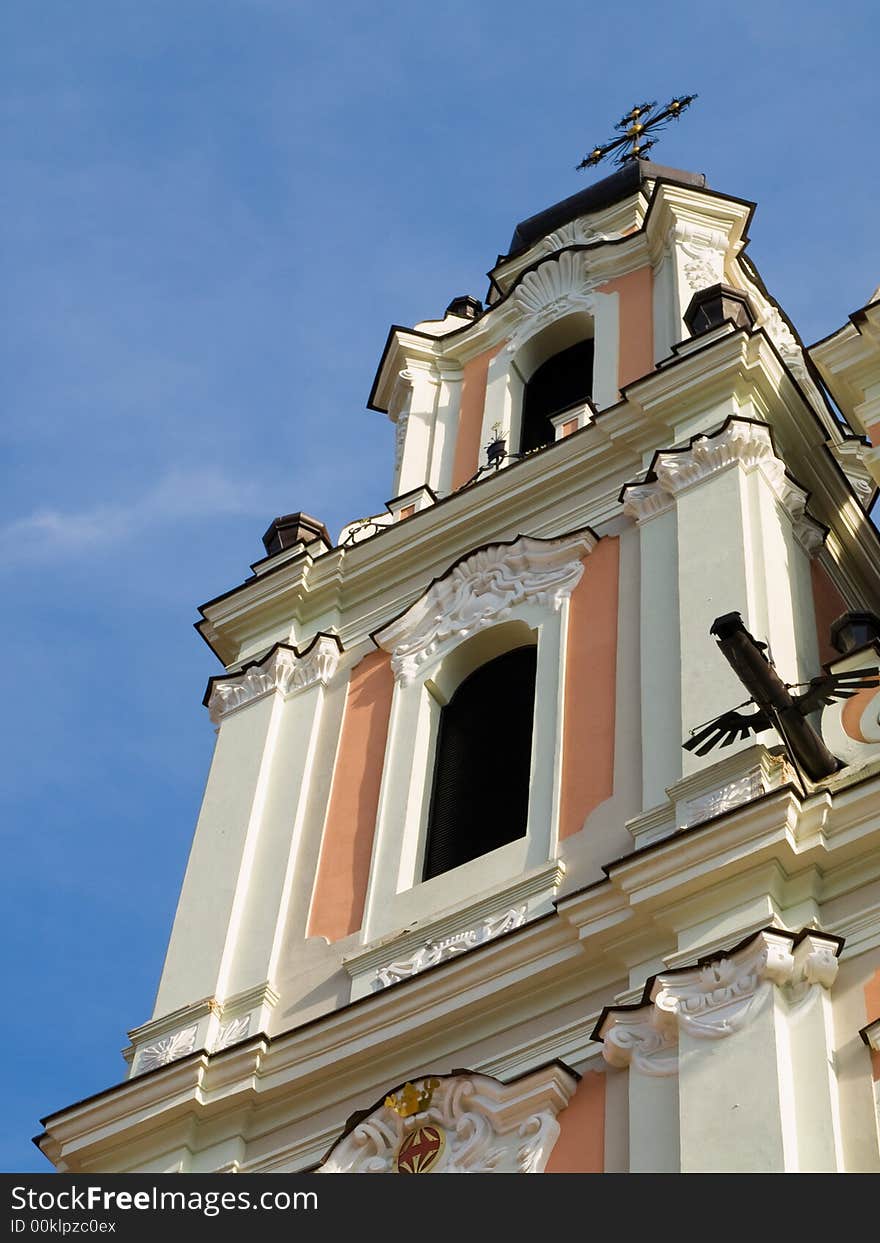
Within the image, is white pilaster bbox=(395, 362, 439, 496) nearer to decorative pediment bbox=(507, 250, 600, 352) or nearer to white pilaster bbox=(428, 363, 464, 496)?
white pilaster bbox=(428, 363, 464, 496)

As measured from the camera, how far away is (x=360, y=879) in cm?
1391

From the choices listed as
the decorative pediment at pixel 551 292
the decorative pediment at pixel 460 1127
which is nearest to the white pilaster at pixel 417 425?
the decorative pediment at pixel 551 292

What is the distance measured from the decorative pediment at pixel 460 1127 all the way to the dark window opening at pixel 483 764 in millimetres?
2045

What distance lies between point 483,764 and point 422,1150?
3.31 m

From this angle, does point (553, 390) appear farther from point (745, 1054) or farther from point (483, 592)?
point (745, 1054)

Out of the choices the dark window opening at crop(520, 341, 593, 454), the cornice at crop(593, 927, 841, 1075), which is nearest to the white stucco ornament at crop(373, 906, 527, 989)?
the cornice at crop(593, 927, 841, 1075)

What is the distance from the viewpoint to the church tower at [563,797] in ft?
36.4

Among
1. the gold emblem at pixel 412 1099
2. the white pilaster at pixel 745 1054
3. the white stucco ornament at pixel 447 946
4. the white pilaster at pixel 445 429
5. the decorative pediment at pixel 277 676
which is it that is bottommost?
the white pilaster at pixel 745 1054

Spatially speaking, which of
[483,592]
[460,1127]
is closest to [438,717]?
[483,592]

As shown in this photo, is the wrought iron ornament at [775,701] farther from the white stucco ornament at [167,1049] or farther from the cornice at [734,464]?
the white stucco ornament at [167,1049]

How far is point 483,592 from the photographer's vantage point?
50.8ft
